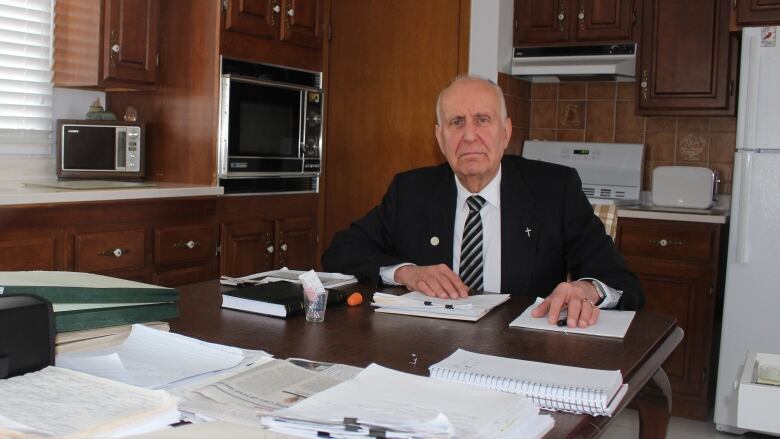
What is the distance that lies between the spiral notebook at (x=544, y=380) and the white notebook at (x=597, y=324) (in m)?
0.31

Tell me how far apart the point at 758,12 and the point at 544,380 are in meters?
3.09

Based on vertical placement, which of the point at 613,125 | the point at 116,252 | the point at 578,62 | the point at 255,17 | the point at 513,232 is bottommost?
the point at 116,252

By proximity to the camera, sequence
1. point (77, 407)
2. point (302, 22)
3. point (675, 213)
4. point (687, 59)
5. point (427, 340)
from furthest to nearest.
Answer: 1. point (302, 22)
2. point (687, 59)
3. point (675, 213)
4. point (427, 340)
5. point (77, 407)

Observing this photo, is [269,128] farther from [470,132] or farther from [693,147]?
[693,147]

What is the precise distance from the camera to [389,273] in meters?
2.05

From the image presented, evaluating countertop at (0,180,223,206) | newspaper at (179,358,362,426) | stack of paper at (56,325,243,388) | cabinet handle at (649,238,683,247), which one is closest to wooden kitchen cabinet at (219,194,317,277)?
countertop at (0,180,223,206)

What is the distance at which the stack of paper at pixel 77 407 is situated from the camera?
2.75ft

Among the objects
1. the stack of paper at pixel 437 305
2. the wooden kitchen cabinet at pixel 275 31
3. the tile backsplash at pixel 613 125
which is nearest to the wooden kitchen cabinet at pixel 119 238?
the wooden kitchen cabinet at pixel 275 31

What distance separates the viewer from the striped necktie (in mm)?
2182

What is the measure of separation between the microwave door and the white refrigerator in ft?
8.84

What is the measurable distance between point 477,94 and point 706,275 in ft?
6.51

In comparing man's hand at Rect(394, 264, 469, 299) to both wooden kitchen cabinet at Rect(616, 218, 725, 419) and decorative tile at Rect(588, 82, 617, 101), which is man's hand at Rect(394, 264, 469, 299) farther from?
decorative tile at Rect(588, 82, 617, 101)

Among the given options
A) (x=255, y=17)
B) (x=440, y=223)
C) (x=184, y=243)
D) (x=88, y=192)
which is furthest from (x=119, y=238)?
(x=440, y=223)

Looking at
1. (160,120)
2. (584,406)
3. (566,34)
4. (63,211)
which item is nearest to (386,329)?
(584,406)
